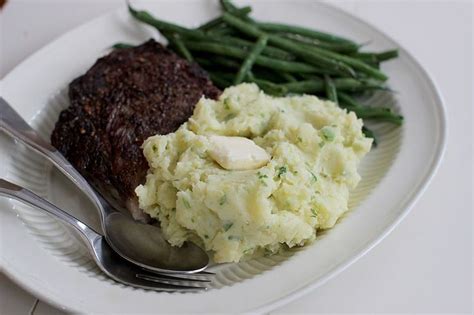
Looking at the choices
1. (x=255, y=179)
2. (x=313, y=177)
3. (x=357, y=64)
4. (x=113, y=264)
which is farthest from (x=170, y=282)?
(x=357, y=64)

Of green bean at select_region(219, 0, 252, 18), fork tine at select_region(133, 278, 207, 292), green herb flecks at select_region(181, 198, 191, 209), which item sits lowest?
fork tine at select_region(133, 278, 207, 292)

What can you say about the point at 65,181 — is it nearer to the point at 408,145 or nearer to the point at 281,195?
the point at 281,195

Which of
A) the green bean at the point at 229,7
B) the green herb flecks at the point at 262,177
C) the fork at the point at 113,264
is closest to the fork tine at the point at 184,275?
the fork at the point at 113,264

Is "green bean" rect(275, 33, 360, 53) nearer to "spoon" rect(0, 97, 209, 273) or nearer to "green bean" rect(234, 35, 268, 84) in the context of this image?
"green bean" rect(234, 35, 268, 84)

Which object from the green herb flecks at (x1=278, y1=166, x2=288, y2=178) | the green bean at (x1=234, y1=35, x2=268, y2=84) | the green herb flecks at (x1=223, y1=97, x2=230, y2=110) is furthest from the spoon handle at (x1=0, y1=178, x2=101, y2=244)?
the green bean at (x1=234, y1=35, x2=268, y2=84)

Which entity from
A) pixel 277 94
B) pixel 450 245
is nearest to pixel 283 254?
pixel 450 245

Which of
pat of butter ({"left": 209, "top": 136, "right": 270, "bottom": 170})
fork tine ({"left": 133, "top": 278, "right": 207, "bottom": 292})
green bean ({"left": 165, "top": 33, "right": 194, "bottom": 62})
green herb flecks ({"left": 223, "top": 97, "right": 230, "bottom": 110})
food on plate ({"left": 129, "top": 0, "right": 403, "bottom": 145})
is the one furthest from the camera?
green bean ({"left": 165, "top": 33, "right": 194, "bottom": 62})

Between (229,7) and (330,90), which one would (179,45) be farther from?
(330,90)
